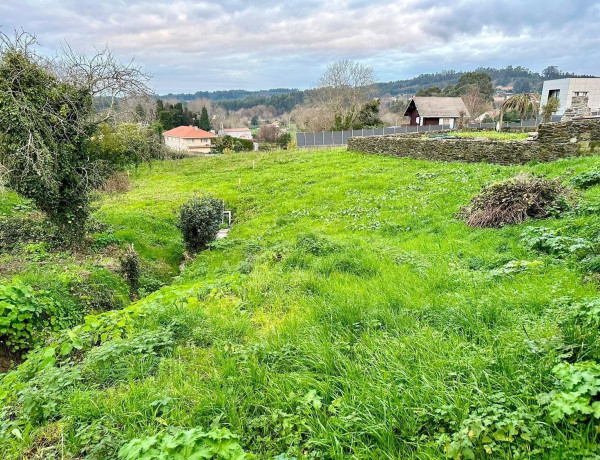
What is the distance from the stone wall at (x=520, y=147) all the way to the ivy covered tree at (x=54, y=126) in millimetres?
11595

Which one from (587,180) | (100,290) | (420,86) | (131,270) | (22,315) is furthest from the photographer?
(420,86)

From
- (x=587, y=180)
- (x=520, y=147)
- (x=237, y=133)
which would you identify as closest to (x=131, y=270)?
(x=587, y=180)

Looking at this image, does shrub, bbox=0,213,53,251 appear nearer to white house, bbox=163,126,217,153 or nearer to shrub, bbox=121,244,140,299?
shrub, bbox=121,244,140,299

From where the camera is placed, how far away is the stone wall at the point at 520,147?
404 inches

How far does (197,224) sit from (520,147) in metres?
10.9

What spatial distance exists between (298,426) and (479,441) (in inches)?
45.9

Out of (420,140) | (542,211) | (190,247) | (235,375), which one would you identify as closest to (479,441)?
(235,375)

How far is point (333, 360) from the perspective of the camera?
3.07 m

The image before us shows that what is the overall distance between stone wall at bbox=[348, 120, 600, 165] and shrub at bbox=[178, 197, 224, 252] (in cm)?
995

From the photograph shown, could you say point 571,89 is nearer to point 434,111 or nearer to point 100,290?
point 434,111

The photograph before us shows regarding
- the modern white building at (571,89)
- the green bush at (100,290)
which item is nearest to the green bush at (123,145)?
the green bush at (100,290)

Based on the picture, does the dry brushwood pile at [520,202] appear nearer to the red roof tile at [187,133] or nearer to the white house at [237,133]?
the red roof tile at [187,133]

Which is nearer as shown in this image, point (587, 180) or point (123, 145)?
point (587, 180)

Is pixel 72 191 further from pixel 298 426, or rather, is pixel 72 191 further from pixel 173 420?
pixel 298 426
